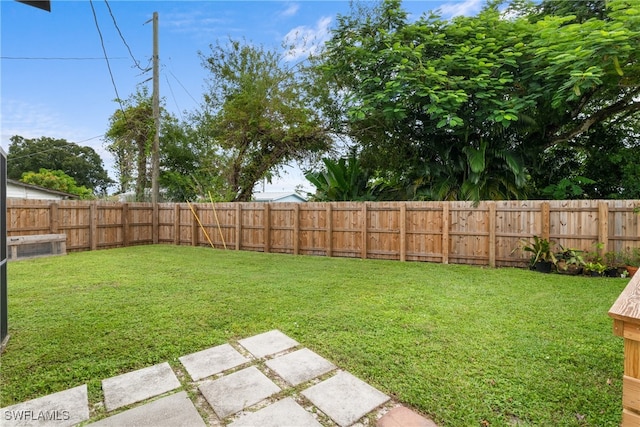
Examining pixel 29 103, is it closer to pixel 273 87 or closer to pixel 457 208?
pixel 273 87

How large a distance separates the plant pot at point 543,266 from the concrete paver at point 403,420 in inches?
204

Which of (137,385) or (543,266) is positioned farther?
(543,266)

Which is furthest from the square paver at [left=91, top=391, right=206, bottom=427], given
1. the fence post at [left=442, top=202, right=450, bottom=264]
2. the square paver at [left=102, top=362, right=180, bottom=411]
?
the fence post at [left=442, top=202, right=450, bottom=264]

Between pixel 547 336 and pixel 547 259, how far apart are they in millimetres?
3599

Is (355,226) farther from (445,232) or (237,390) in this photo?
(237,390)

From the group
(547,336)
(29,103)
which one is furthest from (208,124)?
(547,336)

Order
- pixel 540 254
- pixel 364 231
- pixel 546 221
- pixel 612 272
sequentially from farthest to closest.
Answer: pixel 364 231, pixel 546 221, pixel 540 254, pixel 612 272

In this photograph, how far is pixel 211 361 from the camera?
2291 millimetres

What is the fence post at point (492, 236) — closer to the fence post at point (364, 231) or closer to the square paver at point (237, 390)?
the fence post at point (364, 231)

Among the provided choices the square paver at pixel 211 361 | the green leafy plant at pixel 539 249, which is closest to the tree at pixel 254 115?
the green leafy plant at pixel 539 249

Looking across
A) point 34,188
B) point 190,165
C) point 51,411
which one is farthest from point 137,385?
point 34,188

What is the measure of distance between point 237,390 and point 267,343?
2.21ft

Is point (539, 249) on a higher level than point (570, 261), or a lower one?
higher

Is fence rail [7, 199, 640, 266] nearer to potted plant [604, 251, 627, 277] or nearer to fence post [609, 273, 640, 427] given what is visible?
potted plant [604, 251, 627, 277]
